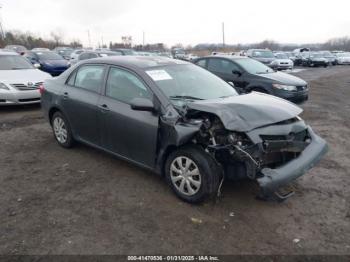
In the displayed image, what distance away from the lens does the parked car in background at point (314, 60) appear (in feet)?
103

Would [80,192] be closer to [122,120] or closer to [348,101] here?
[122,120]

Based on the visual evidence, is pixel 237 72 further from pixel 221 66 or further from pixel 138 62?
pixel 138 62

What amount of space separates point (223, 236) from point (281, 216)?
80 cm

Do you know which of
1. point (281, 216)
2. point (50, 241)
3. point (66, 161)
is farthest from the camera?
point (66, 161)

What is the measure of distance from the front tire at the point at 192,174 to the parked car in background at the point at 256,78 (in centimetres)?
479

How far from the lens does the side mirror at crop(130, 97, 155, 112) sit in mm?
3988

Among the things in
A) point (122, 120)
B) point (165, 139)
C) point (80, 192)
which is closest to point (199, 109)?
point (165, 139)

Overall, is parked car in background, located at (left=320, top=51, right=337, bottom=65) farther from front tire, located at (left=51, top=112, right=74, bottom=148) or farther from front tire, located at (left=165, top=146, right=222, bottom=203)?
front tire, located at (left=165, top=146, right=222, bottom=203)

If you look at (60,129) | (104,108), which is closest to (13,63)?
(60,129)

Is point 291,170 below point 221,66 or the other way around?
below

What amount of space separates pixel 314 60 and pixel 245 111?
1228 inches

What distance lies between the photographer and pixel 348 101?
11336 mm

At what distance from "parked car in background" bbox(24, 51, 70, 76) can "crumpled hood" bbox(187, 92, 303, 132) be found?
511 inches

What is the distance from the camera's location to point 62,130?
227 inches
